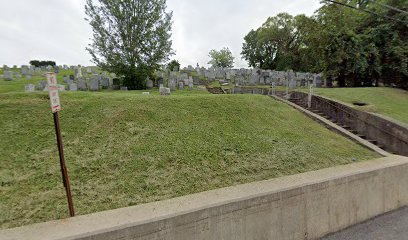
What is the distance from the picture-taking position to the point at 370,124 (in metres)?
8.12

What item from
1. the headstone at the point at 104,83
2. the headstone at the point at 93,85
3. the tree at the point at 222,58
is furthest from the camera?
the tree at the point at 222,58

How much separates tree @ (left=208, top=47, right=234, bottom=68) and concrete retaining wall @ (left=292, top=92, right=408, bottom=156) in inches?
1522

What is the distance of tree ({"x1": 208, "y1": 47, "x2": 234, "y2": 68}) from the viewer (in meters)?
47.4

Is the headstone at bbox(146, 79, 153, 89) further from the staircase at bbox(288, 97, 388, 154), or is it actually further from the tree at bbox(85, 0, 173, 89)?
the staircase at bbox(288, 97, 388, 154)

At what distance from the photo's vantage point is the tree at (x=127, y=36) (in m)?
13.4

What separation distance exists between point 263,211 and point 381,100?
10119 mm

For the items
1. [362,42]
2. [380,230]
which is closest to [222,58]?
[362,42]

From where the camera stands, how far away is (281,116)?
779 cm

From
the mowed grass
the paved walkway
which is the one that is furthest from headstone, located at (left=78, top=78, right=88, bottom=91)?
the paved walkway

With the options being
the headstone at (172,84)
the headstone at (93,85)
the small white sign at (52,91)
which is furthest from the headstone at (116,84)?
the small white sign at (52,91)

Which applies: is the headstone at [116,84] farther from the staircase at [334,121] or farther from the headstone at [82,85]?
the staircase at [334,121]

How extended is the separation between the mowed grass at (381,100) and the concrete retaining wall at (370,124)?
52 centimetres

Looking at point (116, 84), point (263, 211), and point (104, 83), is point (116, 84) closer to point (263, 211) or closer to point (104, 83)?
point (104, 83)

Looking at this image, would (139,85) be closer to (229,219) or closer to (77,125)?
(77,125)
